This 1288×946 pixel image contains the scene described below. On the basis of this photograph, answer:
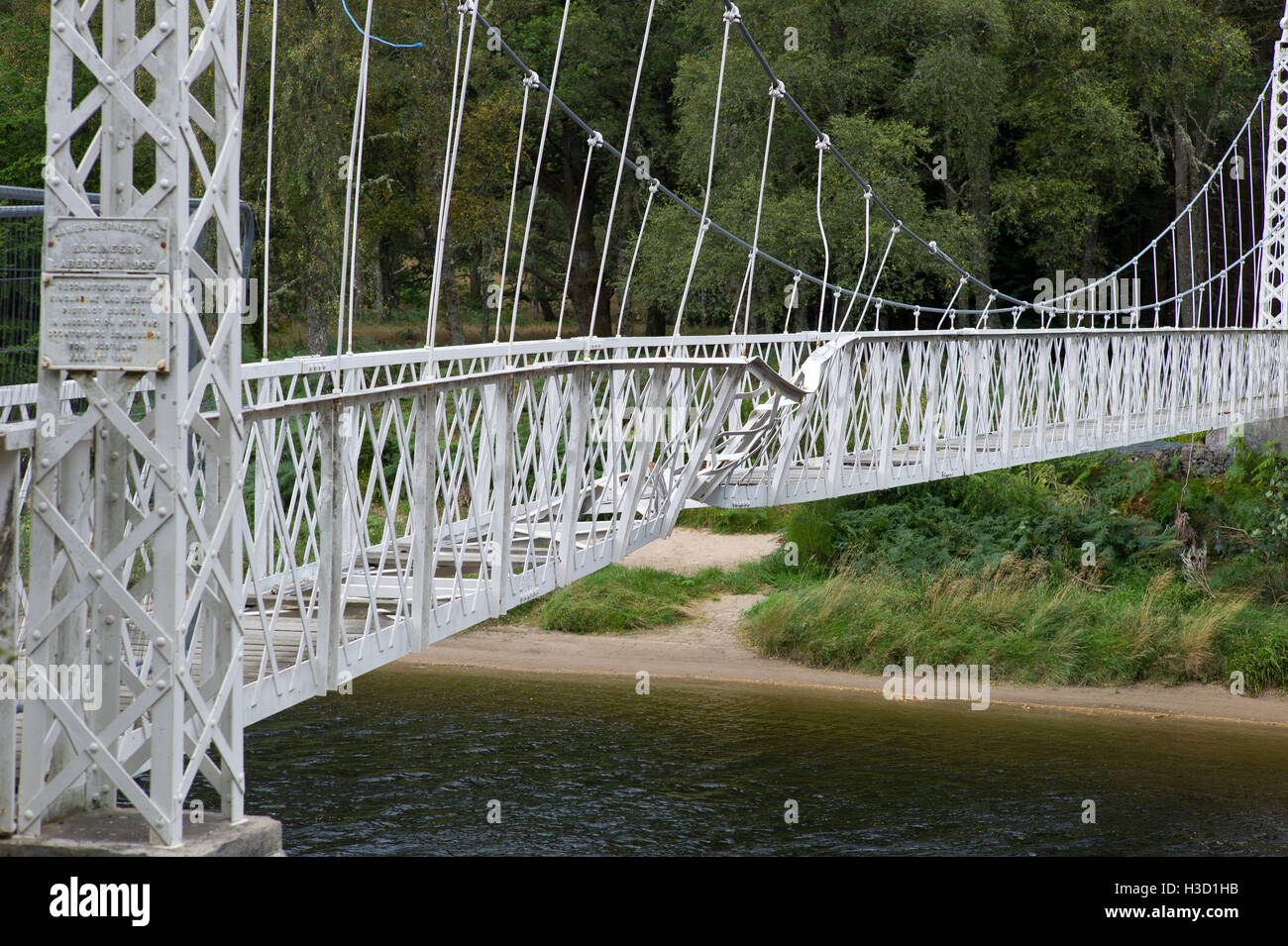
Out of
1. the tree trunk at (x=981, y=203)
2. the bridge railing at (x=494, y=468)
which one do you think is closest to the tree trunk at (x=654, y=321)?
the tree trunk at (x=981, y=203)

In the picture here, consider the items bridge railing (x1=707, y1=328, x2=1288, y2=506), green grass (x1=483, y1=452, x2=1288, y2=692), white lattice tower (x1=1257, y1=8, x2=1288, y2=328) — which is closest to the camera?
bridge railing (x1=707, y1=328, x2=1288, y2=506)

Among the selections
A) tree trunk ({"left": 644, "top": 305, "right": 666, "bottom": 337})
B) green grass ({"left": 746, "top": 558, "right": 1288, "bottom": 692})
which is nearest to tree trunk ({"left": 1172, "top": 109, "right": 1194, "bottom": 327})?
tree trunk ({"left": 644, "top": 305, "right": 666, "bottom": 337})

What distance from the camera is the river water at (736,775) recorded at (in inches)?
346

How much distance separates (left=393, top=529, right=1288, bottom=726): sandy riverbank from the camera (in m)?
12.2

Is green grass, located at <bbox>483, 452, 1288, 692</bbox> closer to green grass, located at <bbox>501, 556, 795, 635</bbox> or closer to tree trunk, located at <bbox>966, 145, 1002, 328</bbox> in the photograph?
green grass, located at <bbox>501, 556, 795, 635</bbox>

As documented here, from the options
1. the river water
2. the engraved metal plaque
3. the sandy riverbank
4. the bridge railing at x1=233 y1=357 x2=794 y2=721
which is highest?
the engraved metal plaque

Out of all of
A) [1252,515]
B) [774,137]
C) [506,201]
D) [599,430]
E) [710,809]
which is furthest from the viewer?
[506,201]

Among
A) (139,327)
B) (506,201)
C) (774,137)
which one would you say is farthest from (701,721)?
(506,201)

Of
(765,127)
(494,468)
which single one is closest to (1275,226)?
(765,127)

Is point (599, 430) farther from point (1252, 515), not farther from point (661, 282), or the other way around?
point (661, 282)

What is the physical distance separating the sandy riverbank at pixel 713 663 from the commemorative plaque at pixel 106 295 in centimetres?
964

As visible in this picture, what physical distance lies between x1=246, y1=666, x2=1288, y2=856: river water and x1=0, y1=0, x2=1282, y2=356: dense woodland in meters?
7.12
